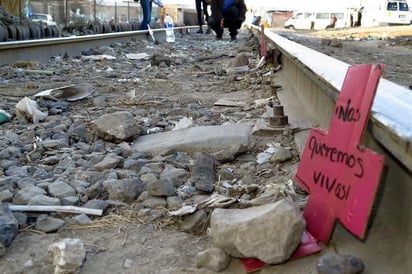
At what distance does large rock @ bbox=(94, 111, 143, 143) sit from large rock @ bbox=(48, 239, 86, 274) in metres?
1.64

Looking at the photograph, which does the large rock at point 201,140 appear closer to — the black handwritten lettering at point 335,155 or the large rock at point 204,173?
the large rock at point 204,173

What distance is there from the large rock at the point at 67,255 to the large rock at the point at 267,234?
1.63 ft

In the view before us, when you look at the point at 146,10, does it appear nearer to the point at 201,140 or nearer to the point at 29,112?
the point at 29,112

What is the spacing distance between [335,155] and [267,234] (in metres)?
0.36

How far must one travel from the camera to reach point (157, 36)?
801 inches

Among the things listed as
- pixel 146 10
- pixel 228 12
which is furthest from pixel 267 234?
pixel 146 10

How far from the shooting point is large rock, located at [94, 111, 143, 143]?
3.58 metres

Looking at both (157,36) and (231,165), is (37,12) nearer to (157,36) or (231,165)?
(157,36)

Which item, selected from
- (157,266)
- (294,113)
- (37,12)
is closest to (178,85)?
(294,113)

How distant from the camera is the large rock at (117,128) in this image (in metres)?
3.58

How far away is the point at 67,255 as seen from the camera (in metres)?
1.89

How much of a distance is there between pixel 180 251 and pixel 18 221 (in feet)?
2.30

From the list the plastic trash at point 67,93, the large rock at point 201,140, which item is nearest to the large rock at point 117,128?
the large rock at point 201,140

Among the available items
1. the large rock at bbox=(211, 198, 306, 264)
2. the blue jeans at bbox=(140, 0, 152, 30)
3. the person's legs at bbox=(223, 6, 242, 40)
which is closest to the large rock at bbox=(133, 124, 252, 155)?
the large rock at bbox=(211, 198, 306, 264)
